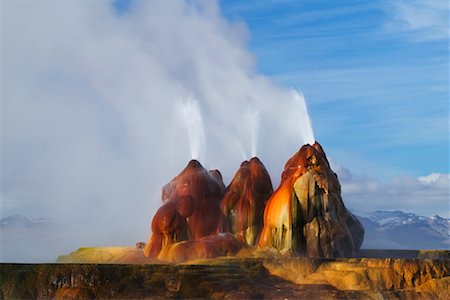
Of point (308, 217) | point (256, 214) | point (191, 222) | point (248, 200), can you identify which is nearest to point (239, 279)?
point (308, 217)

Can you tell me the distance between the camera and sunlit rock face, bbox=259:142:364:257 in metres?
28.9

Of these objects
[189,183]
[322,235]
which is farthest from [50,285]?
[322,235]

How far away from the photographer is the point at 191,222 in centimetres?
3144

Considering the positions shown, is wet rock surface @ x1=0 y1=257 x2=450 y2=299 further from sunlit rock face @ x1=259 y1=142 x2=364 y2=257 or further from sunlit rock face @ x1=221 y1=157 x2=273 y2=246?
sunlit rock face @ x1=221 y1=157 x2=273 y2=246

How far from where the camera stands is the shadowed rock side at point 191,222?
29172 millimetres

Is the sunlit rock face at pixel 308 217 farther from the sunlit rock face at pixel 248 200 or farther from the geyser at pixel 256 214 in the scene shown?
the sunlit rock face at pixel 248 200

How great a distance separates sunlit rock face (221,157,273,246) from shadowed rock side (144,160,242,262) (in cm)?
51

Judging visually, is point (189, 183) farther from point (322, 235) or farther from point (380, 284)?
point (380, 284)

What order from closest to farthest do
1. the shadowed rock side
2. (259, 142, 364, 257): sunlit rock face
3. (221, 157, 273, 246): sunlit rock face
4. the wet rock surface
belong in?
the wet rock surface < (259, 142, 364, 257): sunlit rock face < the shadowed rock side < (221, 157, 273, 246): sunlit rock face

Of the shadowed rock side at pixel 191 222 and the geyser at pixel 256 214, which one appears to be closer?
the geyser at pixel 256 214

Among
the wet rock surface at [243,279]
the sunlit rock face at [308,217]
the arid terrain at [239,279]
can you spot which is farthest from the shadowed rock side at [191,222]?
the wet rock surface at [243,279]

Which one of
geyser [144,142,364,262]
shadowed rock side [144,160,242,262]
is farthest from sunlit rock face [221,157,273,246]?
shadowed rock side [144,160,242,262]

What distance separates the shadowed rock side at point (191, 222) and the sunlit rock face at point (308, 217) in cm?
197

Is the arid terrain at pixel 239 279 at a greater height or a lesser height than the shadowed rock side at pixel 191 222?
lesser
